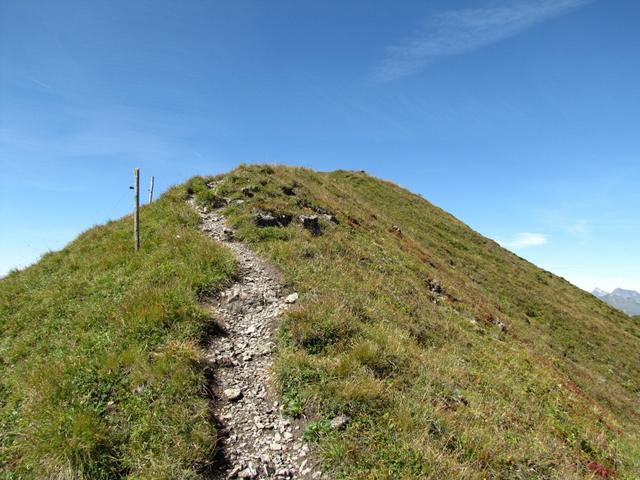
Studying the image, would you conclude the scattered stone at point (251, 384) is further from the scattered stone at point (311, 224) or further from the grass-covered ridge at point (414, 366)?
the scattered stone at point (311, 224)

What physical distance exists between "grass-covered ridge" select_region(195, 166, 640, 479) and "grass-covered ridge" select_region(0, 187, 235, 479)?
7.41 feet

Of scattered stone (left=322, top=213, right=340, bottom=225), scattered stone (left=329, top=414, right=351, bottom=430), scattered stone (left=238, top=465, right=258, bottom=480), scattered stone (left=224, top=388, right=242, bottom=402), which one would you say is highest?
scattered stone (left=322, top=213, right=340, bottom=225)

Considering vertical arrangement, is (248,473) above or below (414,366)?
below

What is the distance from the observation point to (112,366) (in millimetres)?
8078

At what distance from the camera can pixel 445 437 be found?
7.06 metres

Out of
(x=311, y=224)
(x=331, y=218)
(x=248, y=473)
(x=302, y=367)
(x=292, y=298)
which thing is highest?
(x=331, y=218)

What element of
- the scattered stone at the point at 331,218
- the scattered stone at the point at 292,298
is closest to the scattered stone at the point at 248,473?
the scattered stone at the point at 292,298

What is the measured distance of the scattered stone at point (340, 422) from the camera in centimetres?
686

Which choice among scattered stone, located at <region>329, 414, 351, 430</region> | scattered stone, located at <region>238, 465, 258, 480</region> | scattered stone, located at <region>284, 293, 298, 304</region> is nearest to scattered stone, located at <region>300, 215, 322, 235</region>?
scattered stone, located at <region>284, 293, 298, 304</region>

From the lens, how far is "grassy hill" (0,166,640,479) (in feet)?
21.0

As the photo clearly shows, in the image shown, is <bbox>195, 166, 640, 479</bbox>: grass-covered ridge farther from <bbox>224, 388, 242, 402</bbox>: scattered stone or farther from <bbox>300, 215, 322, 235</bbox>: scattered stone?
<bbox>224, 388, 242, 402</bbox>: scattered stone

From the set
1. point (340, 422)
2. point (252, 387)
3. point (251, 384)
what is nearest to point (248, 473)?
point (340, 422)

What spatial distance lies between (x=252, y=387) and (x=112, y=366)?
3.18 m

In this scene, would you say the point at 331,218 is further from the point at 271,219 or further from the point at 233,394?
the point at 233,394
